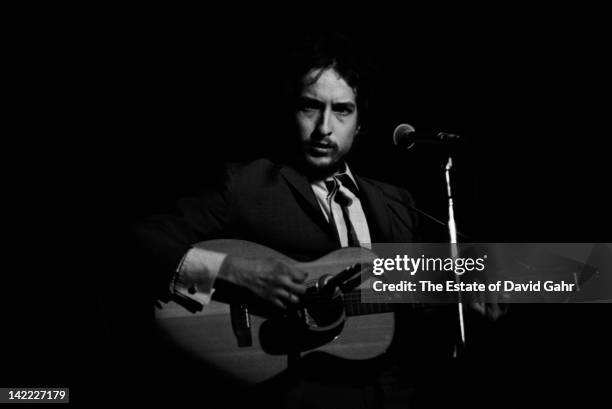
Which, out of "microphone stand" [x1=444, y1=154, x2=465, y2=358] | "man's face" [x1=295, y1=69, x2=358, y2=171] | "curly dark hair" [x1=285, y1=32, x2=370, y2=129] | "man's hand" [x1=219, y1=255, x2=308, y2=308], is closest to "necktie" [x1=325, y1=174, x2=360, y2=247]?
"man's face" [x1=295, y1=69, x2=358, y2=171]

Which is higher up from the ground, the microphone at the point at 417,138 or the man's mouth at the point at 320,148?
the man's mouth at the point at 320,148

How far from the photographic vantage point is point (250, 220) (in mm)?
2518

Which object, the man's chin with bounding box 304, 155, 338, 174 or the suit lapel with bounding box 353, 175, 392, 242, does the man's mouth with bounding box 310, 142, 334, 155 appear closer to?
the man's chin with bounding box 304, 155, 338, 174

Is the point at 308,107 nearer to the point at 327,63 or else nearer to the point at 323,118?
the point at 323,118

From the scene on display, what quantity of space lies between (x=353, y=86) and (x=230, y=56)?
753mm

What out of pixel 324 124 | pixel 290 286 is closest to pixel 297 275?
pixel 290 286

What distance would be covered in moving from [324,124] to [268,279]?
82 cm

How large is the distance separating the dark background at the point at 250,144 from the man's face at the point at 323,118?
264mm

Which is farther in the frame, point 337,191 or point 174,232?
point 337,191

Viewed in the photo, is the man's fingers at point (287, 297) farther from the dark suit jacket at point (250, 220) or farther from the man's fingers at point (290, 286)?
the dark suit jacket at point (250, 220)

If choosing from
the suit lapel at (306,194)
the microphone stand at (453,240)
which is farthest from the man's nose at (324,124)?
the microphone stand at (453,240)

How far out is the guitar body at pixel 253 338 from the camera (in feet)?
7.48

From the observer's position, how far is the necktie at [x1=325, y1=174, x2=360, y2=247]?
8.94 ft

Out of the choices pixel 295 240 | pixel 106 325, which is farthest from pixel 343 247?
pixel 106 325
